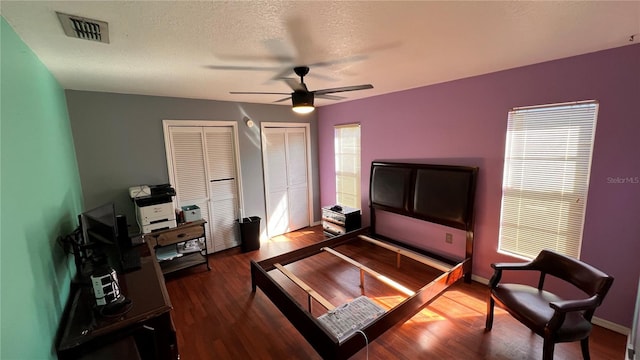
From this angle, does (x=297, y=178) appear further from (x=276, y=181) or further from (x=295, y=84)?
(x=295, y=84)

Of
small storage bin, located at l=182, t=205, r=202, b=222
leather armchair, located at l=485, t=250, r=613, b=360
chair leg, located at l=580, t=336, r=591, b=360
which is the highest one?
small storage bin, located at l=182, t=205, r=202, b=222

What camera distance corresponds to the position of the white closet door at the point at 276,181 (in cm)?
460

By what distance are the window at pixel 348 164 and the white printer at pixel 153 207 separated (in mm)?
2779

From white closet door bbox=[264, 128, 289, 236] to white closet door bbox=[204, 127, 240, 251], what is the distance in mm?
611

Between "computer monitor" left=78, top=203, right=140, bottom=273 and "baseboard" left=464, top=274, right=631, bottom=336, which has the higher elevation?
"computer monitor" left=78, top=203, right=140, bottom=273

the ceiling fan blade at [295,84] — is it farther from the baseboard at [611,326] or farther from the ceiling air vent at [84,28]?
the baseboard at [611,326]

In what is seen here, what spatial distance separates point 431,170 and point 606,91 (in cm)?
162

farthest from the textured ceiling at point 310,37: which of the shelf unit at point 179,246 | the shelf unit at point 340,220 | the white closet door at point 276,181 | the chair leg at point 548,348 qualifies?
the shelf unit at point 340,220

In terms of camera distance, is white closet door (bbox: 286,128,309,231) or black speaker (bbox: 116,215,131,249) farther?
white closet door (bbox: 286,128,309,231)

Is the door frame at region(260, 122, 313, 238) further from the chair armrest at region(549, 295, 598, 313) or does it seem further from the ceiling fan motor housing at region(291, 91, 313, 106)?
the chair armrest at region(549, 295, 598, 313)

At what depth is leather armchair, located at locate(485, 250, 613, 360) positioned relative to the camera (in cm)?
175

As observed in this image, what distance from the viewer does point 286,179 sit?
16.0ft

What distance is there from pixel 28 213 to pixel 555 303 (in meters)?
3.20

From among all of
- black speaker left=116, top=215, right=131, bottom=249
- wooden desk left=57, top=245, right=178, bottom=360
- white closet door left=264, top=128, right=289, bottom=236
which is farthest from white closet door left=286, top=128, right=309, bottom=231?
wooden desk left=57, top=245, right=178, bottom=360
